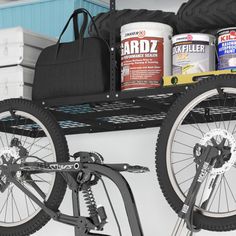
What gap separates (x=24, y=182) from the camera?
74.1 inches

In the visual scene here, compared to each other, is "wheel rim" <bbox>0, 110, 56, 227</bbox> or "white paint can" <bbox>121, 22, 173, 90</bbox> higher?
"white paint can" <bbox>121, 22, 173, 90</bbox>

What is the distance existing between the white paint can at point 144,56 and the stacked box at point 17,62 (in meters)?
0.38

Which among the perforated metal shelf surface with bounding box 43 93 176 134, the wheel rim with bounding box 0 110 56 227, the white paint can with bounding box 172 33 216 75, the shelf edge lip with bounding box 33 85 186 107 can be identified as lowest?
the wheel rim with bounding box 0 110 56 227

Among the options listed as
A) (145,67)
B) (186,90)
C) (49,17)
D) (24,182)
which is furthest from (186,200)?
(49,17)

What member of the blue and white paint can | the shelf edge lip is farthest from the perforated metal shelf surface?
the blue and white paint can

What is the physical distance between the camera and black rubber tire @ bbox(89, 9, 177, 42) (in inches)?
75.4

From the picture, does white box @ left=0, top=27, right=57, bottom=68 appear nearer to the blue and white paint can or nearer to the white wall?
the white wall

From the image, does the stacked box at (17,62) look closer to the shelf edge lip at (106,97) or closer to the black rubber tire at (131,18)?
the shelf edge lip at (106,97)

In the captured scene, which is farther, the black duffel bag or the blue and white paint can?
the black duffel bag

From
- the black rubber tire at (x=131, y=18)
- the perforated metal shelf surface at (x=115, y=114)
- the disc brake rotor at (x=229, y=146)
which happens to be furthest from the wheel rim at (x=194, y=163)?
the black rubber tire at (x=131, y=18)

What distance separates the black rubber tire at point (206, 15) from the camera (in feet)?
5.73

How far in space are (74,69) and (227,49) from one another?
497 millimetres

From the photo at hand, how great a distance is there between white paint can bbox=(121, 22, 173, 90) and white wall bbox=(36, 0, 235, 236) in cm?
45

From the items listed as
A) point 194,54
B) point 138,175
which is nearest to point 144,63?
point 194,54
